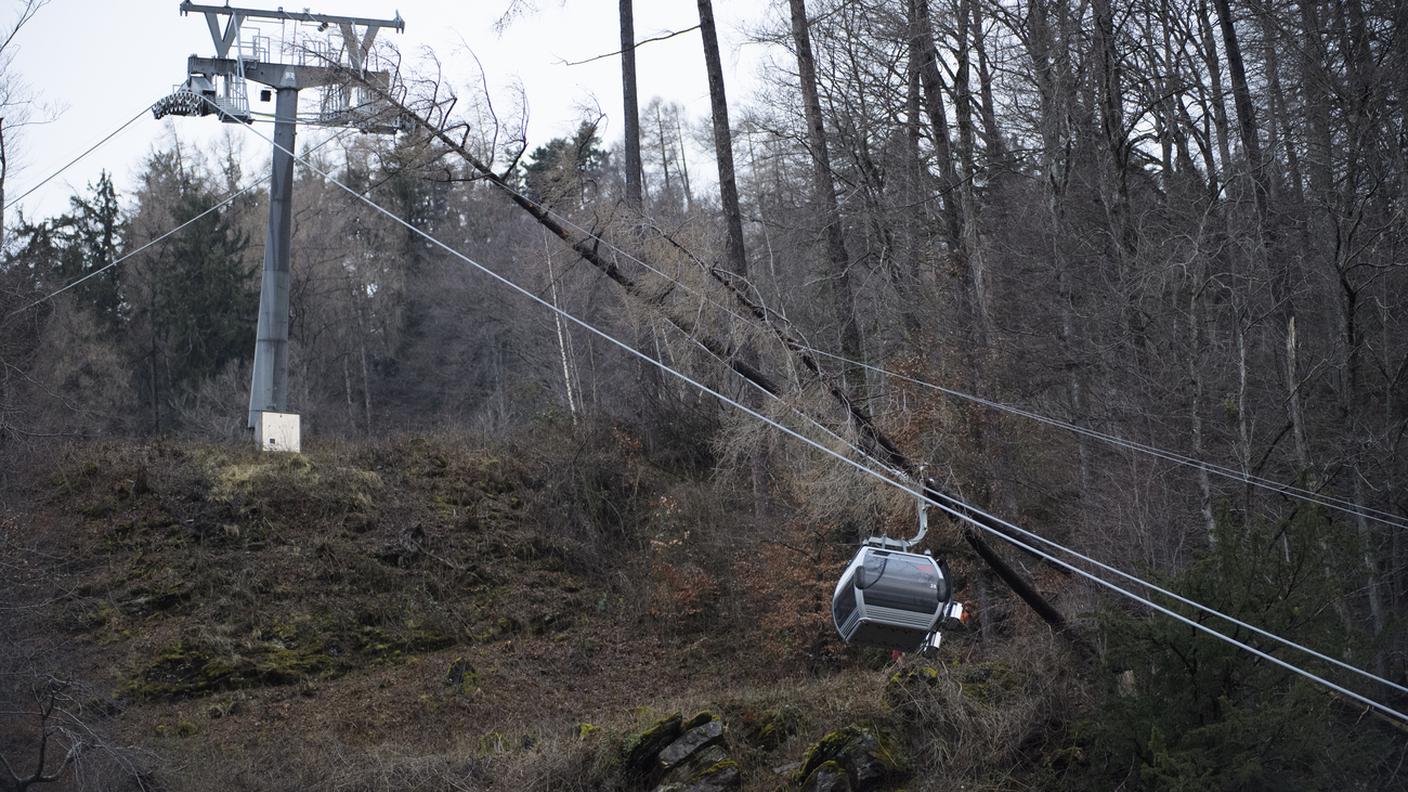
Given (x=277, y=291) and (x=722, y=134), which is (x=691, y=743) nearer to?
(x=722, y=134)

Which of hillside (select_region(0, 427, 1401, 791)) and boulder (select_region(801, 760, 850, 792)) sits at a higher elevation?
hillside (select_region(0, 427, 1401, 791))

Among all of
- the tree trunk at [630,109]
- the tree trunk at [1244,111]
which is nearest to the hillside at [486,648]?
the tree trunk at [630,109]

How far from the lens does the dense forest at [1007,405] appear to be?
52.5ft

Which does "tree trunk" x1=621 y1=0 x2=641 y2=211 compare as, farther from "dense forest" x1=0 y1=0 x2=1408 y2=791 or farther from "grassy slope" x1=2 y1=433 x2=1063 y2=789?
"grassy slope" x1=2 y1=433 x2=1063 y2=789

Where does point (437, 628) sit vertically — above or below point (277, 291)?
below

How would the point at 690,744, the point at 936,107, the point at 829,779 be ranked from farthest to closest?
the point at 936,107 → the point at 690,744 → the point at 829,779

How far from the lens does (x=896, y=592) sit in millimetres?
13500

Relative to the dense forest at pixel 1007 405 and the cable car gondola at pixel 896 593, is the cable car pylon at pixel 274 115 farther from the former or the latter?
the cable car gondola at pixel 896 593

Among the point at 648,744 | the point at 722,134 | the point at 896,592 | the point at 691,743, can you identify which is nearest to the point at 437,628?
the point at 648,744

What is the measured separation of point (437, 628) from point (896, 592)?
39.6 feet

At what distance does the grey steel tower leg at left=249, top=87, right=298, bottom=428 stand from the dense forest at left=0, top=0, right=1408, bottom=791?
155 cm

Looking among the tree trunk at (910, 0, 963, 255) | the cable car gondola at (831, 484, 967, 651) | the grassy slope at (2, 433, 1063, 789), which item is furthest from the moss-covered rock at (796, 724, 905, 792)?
the tree trunk at (910, 0, 963, 255)

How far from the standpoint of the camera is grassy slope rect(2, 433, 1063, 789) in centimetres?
1841

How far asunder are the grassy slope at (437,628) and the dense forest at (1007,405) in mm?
133
